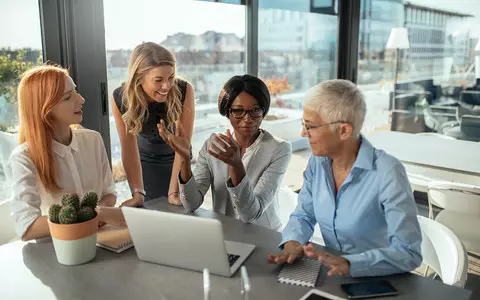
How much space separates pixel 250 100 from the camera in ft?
6.50

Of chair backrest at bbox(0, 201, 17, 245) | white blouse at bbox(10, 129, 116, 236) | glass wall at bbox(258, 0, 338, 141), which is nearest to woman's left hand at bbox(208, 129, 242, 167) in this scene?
white blouse at bbox(10, 129, 116, 236)

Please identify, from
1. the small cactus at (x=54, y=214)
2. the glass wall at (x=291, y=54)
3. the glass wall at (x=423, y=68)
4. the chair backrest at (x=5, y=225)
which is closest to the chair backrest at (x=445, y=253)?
the small cactus at (x=54, y=214)

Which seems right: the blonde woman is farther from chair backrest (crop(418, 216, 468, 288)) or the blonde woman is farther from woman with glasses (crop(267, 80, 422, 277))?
chair backrest (crop(418, 216, 468, 288))

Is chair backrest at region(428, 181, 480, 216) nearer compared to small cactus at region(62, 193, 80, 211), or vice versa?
small cactus at region(62, 193, 80, 211)

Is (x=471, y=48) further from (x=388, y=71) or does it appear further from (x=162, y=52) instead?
(x=162, y=52)

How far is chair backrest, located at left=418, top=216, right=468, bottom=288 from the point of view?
149cm

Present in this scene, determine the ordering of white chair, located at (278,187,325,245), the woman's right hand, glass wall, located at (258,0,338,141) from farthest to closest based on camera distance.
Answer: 1. glass wall, located at (258,0,338,141)
2. white chair, located at (278,187,325,245)
3. the woman's right hand

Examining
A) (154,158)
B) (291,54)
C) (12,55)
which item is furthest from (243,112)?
(291,54)

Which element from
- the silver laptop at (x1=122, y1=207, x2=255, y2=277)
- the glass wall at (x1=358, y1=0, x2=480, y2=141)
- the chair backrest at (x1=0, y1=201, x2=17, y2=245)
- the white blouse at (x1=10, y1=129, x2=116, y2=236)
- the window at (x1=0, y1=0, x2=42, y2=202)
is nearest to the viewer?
the silver laptop at (x1=122, y1=207, x2=255, y2=277)

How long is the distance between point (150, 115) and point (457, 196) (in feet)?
5.71

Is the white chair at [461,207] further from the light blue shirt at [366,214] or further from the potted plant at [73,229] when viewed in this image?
the potted plant at [73,229]

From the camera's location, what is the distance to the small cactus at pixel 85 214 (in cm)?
143

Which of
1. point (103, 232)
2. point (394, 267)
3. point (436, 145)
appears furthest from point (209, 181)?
point (436, 145)

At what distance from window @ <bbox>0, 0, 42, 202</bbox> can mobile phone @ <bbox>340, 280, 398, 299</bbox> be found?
6.72ft
